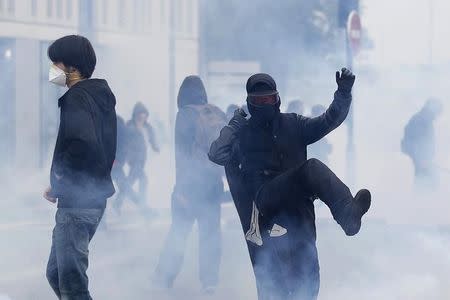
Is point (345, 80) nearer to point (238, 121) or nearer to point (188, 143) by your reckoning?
point (238, 121)

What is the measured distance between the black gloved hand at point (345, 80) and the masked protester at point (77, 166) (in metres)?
0.99

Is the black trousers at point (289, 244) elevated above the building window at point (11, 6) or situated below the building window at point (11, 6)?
below

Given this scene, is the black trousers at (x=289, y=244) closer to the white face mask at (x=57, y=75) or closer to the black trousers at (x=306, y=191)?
the black trousers at (x=306, y=191)

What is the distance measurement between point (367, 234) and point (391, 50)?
5833mm

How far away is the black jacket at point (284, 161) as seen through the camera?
5.13 meters

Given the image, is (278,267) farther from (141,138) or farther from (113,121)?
(141,138)

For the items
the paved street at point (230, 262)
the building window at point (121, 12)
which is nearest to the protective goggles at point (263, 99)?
the paved street at point (230, 262)

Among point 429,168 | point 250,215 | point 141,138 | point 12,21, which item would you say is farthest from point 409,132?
point 250,215

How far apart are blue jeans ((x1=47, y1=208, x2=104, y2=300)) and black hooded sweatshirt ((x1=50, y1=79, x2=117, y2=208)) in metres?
0.05

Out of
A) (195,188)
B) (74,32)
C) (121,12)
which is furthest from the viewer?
(74,32)

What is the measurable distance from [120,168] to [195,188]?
500 cm

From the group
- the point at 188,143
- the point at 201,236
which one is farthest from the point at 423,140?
the point at 188,143

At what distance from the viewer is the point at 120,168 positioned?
12328mm

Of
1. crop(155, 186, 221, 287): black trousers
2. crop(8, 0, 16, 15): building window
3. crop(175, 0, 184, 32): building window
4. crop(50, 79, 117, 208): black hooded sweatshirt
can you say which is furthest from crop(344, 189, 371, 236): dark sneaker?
crop(8, 0, 16, 15): building window
